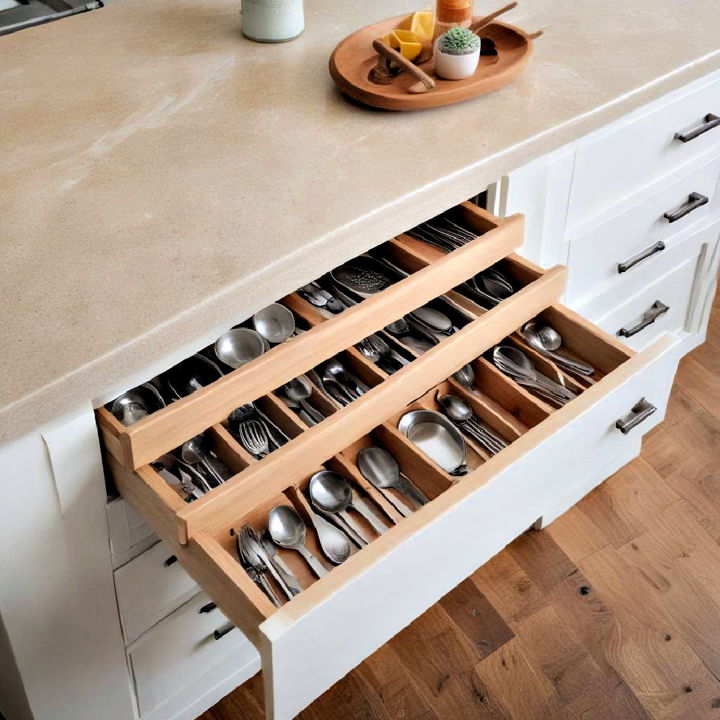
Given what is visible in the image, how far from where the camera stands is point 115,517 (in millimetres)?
1126

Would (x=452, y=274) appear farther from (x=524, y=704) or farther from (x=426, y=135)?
(x=524, y=704)

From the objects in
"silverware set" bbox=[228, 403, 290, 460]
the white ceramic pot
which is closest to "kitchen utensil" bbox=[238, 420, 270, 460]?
"silverware set" bbox=[228, 403, 290, 460]

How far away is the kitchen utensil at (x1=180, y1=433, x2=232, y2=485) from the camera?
44.1 inches

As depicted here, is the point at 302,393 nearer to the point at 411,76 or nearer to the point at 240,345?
the point at 240,345

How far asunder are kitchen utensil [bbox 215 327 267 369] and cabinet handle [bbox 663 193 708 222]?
32.2 inches

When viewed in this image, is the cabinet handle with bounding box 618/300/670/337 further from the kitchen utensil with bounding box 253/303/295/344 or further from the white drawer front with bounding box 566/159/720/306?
the kitchen utensil with bounding box 253/303/295/344

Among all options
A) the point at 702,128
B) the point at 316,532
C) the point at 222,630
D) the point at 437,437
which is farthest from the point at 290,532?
the point at 702,128

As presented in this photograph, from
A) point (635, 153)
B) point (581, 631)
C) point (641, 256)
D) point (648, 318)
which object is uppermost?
point (635, 153)

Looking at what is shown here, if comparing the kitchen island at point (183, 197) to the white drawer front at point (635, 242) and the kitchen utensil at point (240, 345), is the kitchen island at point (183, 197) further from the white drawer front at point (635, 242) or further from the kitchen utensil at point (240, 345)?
the kitchen utensil at point (240, 345)

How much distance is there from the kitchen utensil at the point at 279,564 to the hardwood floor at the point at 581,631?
541mm

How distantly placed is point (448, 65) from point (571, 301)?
0.48 metres

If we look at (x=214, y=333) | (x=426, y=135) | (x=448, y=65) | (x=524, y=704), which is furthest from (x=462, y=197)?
(x=524, y=704)

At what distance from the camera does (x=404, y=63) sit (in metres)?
1.30

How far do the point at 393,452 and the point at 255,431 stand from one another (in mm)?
168
